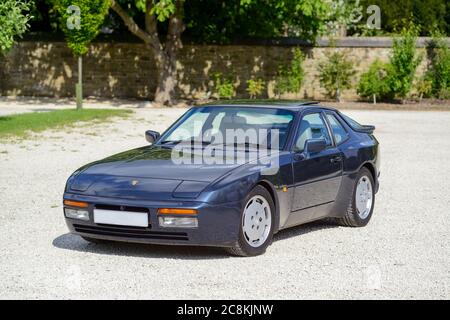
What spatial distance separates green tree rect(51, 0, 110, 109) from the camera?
87.7 feet

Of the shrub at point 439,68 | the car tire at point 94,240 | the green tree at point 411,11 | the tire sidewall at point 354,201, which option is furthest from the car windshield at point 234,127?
the green tree at point 411,11

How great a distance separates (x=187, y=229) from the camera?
7832mm

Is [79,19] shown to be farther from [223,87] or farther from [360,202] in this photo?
[360,202]

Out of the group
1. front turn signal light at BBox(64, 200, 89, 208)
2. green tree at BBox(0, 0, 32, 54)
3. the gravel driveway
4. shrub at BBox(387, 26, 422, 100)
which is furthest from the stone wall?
front turn signal light at BBox(64, 200, 89, 208)

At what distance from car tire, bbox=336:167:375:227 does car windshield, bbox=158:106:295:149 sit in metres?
1.17

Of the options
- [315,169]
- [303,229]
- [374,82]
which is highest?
[315,169]

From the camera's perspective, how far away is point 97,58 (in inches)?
1373

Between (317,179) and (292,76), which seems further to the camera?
(292,76)

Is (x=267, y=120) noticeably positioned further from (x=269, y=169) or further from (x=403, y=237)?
(x=403, y=237)

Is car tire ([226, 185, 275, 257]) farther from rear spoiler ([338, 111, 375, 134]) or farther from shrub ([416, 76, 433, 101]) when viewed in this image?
shrub ([416, 76, 433, 101])

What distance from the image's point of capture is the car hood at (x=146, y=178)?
311 inches

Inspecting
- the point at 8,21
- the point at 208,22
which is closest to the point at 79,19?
the point at 8,21

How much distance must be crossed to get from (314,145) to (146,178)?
173 cm
